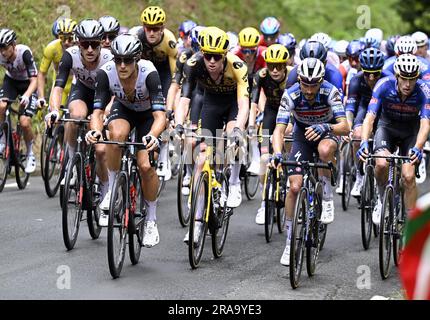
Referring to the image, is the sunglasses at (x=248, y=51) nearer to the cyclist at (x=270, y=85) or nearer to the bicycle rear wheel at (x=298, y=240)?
the cyclist at (x=270, y=85)

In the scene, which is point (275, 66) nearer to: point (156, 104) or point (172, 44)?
point (172, 44)

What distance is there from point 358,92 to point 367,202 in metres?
2.59

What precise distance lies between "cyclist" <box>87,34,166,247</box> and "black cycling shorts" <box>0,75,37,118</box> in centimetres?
419

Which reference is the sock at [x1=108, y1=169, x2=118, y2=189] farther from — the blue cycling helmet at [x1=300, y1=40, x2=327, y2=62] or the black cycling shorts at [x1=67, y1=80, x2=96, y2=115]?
the blue cycling helmet at [x1=300, y1=40, x2=327, y2=62]

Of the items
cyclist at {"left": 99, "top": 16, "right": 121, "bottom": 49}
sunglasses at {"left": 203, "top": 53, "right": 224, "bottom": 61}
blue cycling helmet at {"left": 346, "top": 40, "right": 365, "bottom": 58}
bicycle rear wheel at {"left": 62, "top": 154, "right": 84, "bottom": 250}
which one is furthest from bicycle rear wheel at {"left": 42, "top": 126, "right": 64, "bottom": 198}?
blue cycling helmet at {"left": 346, "top": 40, "right": 365, "bottom": 58}

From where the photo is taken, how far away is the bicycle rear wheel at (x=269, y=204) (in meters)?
10.3

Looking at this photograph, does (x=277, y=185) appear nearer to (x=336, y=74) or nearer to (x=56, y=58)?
(x=336, y=74)

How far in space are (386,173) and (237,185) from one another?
5.96 ft

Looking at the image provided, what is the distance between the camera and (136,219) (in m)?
8.36

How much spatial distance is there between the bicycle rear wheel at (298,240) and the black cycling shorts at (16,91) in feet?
18.0

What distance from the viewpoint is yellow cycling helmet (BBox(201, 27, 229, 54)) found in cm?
906

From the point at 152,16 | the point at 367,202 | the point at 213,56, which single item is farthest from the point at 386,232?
the point at 152,16

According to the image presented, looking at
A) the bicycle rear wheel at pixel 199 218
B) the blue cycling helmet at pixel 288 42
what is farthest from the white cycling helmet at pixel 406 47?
the bicycle rear wheel at pixel 199 218
